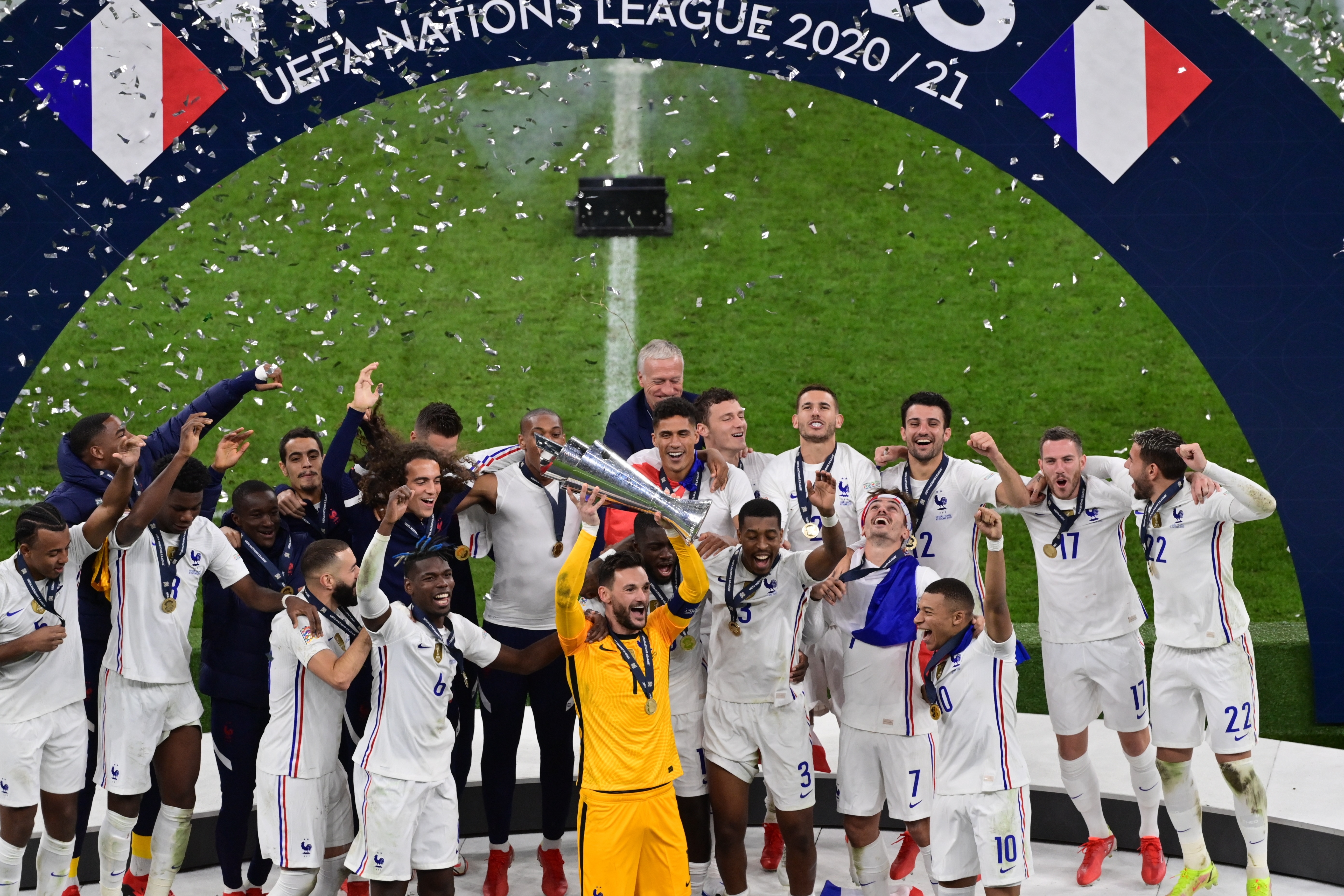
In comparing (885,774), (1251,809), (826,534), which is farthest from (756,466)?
(1251,809)

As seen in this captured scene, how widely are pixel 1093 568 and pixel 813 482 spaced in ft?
4.23

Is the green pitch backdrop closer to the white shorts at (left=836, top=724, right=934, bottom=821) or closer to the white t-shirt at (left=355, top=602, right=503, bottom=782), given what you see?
the white shorts at (left=836, top=724, right=934, bottom=821)

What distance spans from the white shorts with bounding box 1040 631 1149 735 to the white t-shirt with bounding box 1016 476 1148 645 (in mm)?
46

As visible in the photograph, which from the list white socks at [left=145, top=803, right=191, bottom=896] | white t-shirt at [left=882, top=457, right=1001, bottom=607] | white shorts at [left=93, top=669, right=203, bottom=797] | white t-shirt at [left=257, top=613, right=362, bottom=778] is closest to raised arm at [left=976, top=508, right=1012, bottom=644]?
white t-shirt at [left=882, top=457, right=1001, bottom=607]

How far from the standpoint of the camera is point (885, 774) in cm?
536

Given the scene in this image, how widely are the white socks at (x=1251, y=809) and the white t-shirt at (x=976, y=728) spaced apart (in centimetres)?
134

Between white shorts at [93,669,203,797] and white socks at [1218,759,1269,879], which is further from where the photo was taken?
white socks at [1218,759,1269,879]

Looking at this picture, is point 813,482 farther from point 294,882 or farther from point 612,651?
point 294,882

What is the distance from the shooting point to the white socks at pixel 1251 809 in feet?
18.4

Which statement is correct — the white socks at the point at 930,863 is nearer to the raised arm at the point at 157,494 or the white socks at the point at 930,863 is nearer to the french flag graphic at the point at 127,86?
the raised arm at the point at 157,494

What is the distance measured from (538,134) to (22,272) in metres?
5.66

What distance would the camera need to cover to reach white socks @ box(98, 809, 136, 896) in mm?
5316

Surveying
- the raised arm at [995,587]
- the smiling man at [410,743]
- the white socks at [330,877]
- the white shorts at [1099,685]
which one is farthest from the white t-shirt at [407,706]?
the white shorts at [1099,685]

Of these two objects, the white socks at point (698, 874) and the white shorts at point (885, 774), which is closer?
the white shorts at point (885, 774)
